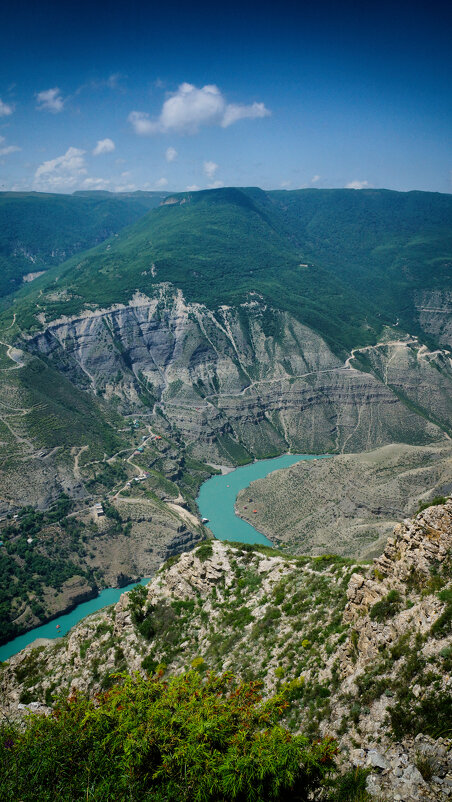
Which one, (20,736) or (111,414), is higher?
(20,736)

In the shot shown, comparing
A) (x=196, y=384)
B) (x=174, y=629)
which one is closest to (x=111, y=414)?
(x=196, y=384)

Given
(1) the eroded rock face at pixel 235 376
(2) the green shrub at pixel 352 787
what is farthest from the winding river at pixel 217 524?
(2) the green shrub at pixel 352 787

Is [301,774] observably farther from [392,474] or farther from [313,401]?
[313,401]

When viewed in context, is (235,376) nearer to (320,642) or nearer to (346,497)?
(346,497)

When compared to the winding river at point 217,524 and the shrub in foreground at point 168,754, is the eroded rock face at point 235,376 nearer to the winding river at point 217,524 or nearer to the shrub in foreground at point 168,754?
the winding river at point 217,524

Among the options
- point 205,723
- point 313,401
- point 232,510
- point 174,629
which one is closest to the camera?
point 205,723

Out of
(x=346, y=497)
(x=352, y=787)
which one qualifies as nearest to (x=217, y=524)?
(x=346, y=497)

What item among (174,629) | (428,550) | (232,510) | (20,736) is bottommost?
(232,510)
